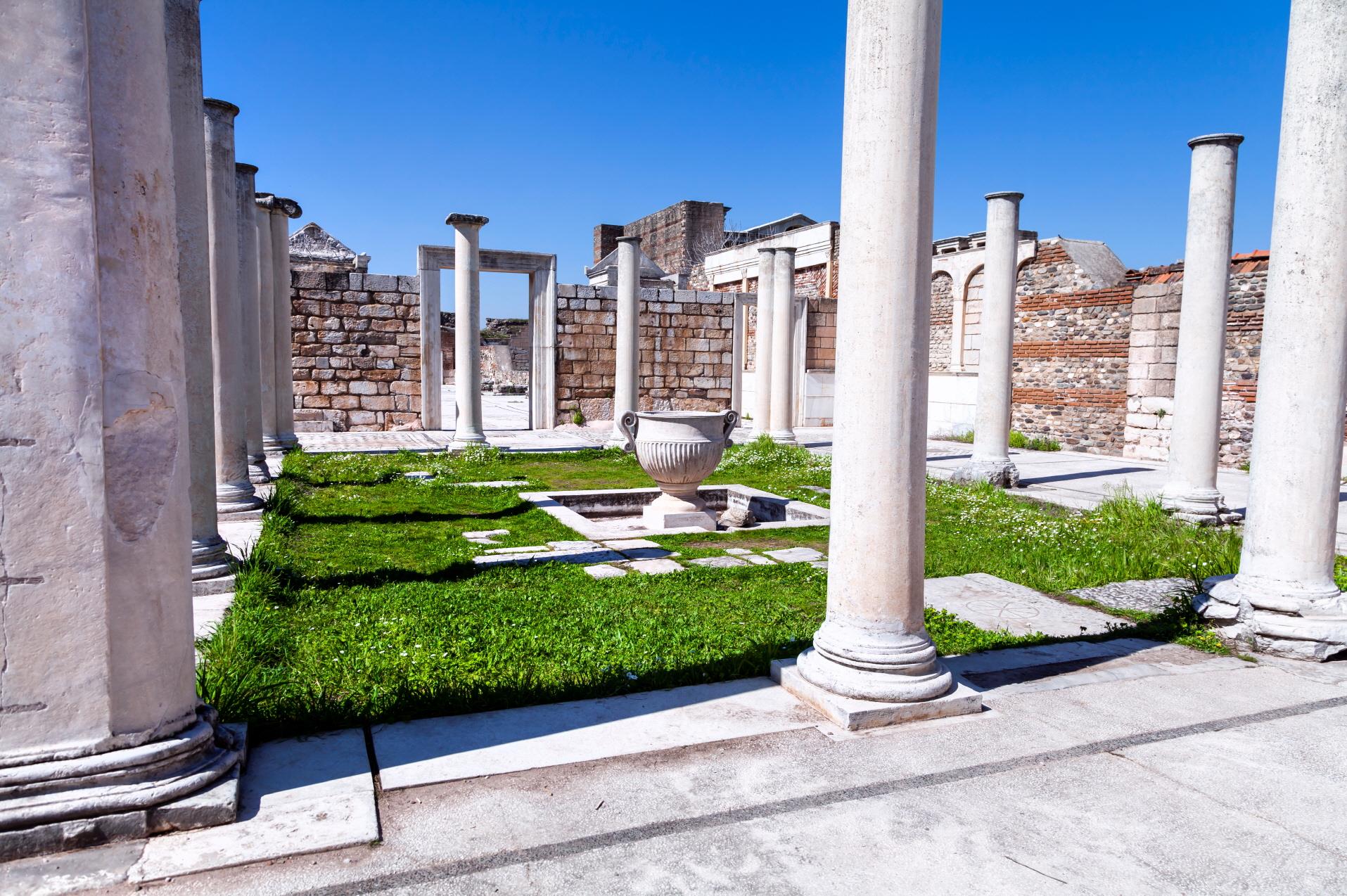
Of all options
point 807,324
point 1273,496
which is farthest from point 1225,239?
point 807,324

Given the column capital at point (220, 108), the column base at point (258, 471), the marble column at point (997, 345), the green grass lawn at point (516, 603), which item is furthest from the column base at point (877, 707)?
the column base at point (258, 471)

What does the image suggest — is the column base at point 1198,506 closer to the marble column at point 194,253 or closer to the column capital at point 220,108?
the marble column at point 194,253

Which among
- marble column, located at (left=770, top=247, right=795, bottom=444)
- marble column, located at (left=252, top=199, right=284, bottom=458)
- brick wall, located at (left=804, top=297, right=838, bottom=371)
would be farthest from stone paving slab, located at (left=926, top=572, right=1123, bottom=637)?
brick wall, located at (left=804, top=297, right=838, bottom=371)

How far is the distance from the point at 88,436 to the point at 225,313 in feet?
17.1

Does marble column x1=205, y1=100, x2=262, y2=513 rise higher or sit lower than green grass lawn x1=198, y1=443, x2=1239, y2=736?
higher

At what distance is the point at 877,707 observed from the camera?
3240 millimetres

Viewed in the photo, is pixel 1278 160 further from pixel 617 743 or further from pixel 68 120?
pixel 68 120

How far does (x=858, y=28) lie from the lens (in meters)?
3.20

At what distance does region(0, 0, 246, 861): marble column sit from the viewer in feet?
Result: 7.05

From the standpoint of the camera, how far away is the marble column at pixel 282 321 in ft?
38.0

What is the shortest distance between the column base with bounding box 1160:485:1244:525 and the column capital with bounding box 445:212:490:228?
9584 millimetres

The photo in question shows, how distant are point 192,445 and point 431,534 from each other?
2.56 metres

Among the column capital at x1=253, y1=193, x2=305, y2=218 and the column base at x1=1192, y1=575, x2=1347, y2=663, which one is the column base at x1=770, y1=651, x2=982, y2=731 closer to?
the column base at x1=1192, y1=575, x2=1347, y2=663

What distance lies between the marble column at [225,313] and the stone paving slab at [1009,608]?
5500 millimetres
